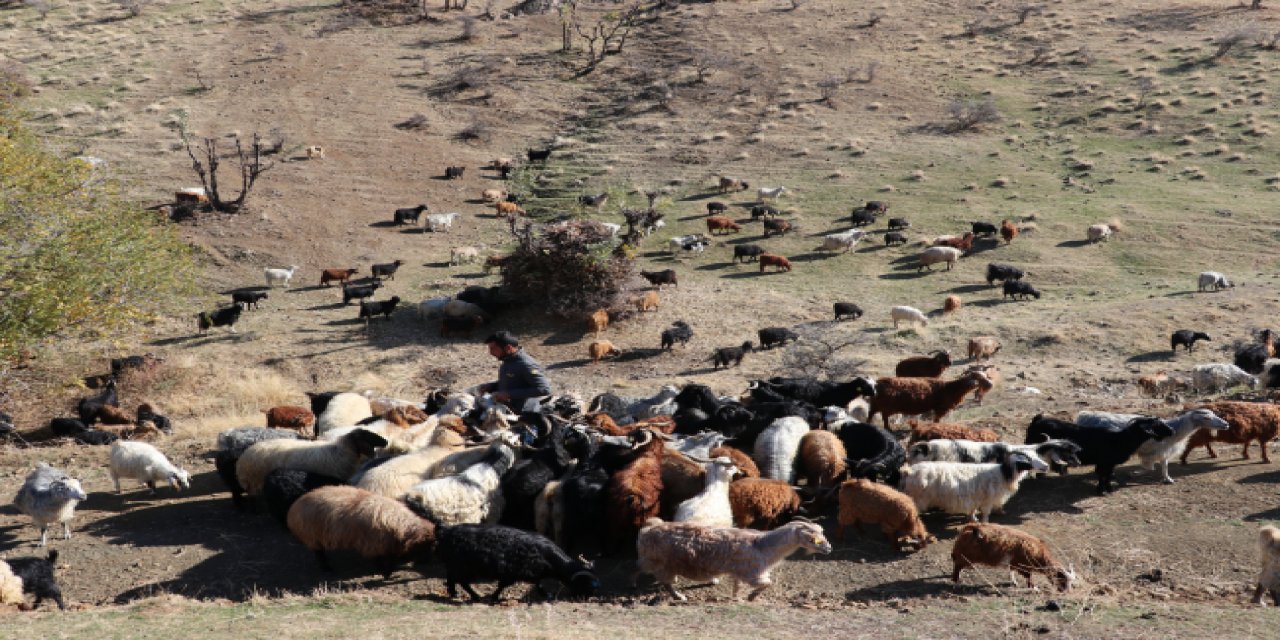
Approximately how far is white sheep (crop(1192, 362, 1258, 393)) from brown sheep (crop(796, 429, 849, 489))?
857cm

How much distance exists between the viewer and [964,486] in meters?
10.2

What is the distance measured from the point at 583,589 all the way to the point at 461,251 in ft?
68.1

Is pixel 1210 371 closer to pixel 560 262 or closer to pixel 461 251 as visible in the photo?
pixel 560 262

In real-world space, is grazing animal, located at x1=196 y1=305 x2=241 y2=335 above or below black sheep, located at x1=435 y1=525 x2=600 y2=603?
below

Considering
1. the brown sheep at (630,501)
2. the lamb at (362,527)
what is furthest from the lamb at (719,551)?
the lamb at (362,527)

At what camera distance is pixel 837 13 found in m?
55.0

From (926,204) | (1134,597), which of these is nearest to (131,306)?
(1134,597)

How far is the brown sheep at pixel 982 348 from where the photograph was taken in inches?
765

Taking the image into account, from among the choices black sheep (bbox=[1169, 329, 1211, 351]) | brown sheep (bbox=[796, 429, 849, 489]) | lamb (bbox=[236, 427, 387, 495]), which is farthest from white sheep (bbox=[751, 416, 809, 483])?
black sheep (bbox=[1169, 329, 1211, 351])

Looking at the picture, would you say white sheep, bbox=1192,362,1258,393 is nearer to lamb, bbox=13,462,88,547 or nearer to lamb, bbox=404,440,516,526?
lamb, bbox=404,440,516,526

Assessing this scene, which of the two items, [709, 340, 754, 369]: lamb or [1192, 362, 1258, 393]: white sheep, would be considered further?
[709, 340, 754, 369]: lamb

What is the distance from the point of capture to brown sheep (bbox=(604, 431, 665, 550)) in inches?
379

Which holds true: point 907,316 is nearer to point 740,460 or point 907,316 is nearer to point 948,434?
point 948,434

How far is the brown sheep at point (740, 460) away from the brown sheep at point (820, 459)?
611 mm
